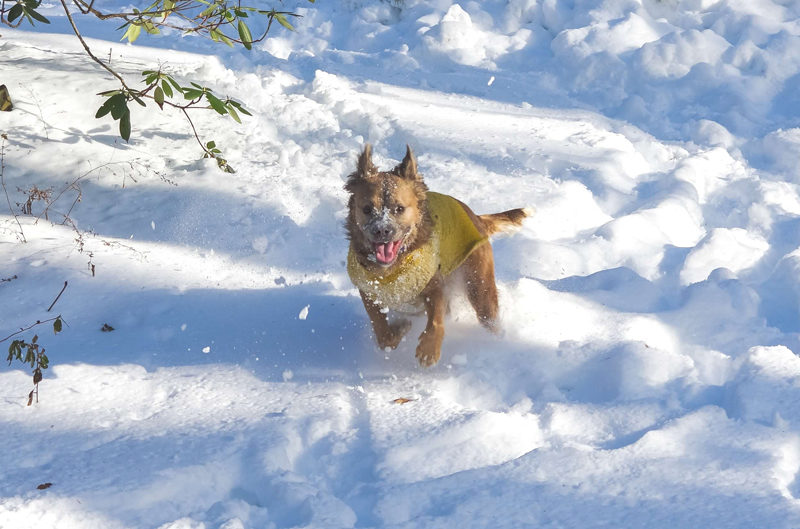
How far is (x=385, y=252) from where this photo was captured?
3314 millimetres

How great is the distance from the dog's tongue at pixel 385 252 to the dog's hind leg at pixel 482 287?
53 cm

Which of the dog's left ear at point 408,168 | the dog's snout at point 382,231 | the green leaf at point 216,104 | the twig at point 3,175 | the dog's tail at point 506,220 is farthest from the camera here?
the twig at point 3,175

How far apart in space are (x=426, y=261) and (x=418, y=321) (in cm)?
69

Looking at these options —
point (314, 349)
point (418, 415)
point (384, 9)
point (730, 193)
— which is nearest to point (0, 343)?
point (314, 349)

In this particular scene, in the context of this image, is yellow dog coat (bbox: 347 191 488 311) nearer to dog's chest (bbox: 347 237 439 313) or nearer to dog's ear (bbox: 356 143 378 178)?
dog's chest (bbox: 347 237 439 313)

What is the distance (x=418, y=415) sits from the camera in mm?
2854

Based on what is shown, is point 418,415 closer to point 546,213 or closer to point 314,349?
point 314,349

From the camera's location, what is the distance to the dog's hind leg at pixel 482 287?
372cm

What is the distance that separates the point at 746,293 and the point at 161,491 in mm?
2971

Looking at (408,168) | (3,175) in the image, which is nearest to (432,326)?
(408,168)

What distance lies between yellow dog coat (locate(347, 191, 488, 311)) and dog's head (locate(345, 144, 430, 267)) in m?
0.05

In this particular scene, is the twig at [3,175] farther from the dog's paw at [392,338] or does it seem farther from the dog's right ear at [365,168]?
the dog's paw at [392,338]

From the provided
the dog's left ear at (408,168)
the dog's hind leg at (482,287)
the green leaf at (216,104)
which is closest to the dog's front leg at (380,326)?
the dog's hind leg at (482,287)

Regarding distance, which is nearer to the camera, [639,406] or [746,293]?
[639,406]
